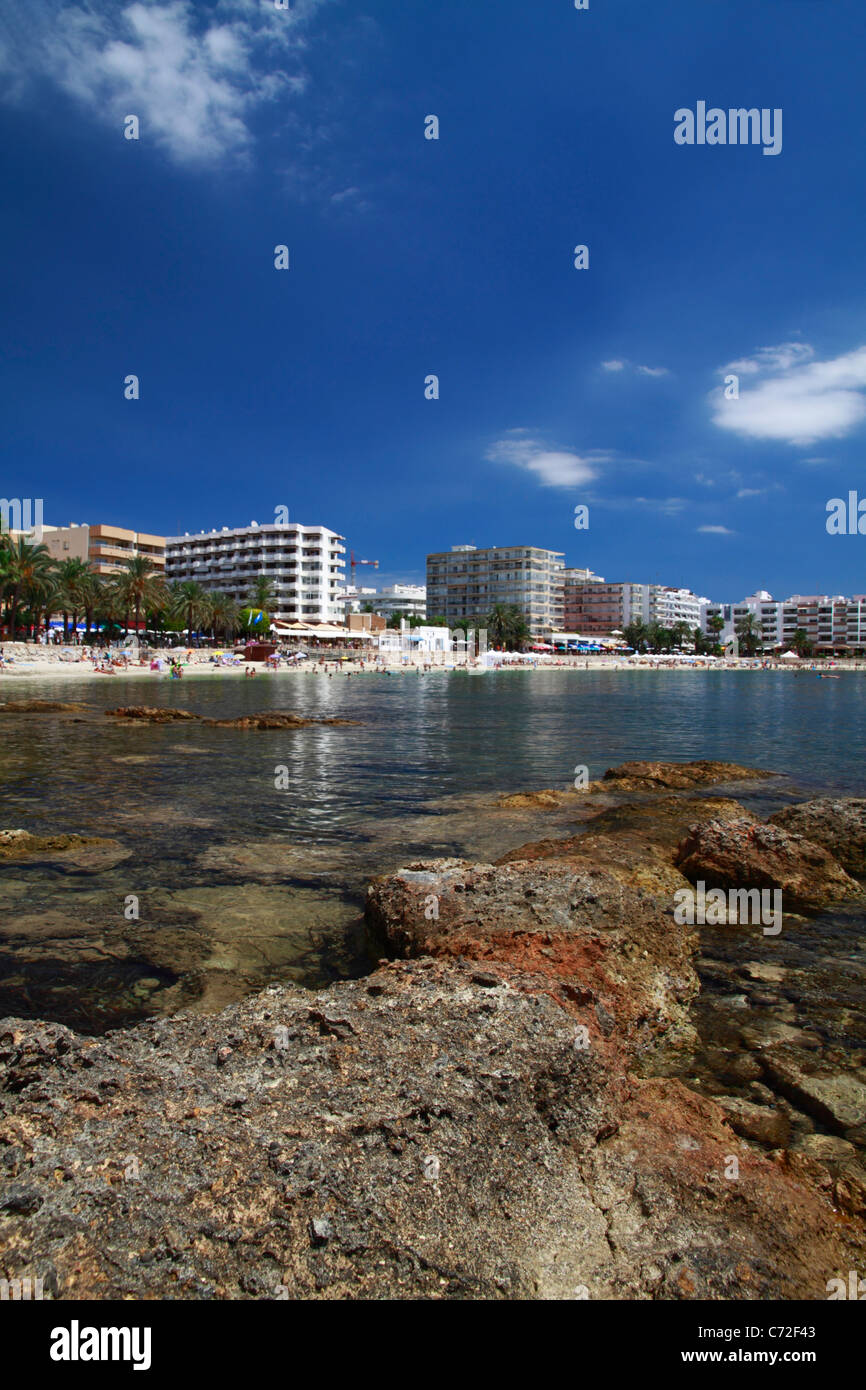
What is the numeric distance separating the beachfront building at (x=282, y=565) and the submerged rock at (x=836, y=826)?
116395mm

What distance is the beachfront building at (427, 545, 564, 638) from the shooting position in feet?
613

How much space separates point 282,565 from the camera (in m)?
132

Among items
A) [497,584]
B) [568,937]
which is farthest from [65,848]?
[497,584]

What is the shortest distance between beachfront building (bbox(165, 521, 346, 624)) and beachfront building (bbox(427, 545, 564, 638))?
53070 mm

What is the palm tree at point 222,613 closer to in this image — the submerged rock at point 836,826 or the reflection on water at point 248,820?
the reflection on water at point 248,820

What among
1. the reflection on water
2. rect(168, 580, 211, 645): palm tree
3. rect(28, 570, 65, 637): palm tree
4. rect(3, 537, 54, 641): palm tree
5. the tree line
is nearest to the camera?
the reflection on water

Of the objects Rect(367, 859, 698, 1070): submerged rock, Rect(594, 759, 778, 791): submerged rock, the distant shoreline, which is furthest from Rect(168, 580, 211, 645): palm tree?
Rect(367, 859, 698, 1070): submerged rock

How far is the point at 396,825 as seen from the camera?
13.4 m

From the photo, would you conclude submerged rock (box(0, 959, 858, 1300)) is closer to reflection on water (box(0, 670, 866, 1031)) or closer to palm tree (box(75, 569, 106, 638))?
reflection on water (box(0, 670, 866, 1031))

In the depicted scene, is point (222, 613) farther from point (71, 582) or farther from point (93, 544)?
point (93, 544)

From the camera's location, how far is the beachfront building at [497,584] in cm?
18688

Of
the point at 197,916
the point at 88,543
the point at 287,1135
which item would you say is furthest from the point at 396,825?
the point at 88,543

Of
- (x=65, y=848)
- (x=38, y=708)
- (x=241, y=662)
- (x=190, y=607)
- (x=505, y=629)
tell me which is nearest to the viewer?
(x=65, y=848)

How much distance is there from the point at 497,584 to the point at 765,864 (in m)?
185
